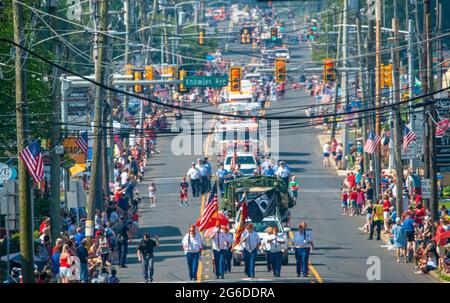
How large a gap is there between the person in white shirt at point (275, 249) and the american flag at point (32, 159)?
604cm

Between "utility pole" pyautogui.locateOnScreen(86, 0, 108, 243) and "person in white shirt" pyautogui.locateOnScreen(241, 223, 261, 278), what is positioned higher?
"utility pole" pyautogui.locateOnScreen(86, 0, 108, 243)

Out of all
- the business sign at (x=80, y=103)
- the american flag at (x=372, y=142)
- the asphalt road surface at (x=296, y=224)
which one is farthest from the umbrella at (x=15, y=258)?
the american flag at (x=372, y=142)

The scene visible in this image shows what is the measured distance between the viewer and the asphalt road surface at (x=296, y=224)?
116ft

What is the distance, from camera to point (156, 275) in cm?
3609

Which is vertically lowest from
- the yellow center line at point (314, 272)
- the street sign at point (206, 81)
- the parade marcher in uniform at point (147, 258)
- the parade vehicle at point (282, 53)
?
the yellow center line at point (314, 272)

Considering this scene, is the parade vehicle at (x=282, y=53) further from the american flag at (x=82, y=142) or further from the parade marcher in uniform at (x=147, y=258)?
the parade marcher in uniform at (x=147, y=258)

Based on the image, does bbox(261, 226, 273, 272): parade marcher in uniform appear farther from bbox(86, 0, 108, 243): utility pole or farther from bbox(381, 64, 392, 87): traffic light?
bbox(381, 64, 392, 87): traffic light

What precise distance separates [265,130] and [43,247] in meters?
38.7

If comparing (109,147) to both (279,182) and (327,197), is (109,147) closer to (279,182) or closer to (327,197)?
(327,197)

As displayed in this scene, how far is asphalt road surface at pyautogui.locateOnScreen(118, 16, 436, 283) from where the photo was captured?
1398 inches

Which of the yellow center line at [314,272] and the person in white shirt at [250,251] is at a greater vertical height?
the person in white shirt at [250,251]

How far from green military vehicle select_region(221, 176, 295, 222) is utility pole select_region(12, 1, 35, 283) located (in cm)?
1528

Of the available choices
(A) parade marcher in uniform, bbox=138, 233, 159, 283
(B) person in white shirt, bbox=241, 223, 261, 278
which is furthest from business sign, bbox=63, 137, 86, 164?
(B) person in white shirt, bbox=241, 223, 261, 278

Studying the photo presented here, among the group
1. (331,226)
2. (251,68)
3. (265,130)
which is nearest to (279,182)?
(331,226)
